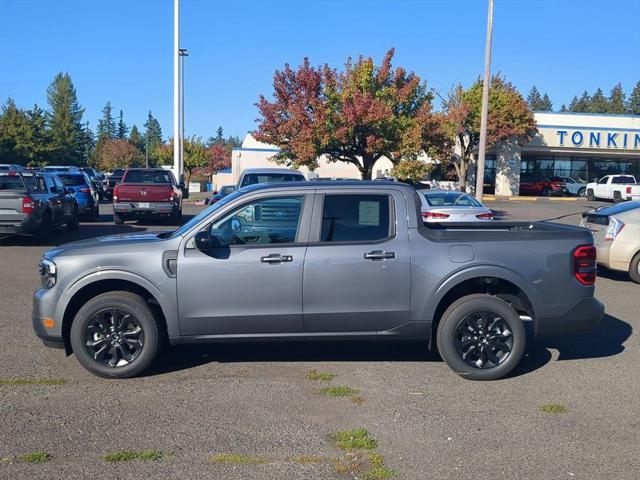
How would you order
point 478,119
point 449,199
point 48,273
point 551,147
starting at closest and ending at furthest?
point 48,273 → point 449,199 → point 478,119 → point 551,147

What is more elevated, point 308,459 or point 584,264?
point 584,264

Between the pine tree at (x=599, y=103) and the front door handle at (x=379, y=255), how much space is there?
13288cm

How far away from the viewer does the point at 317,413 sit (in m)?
5.29

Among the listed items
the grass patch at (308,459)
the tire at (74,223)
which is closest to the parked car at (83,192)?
the tire at (74,223)

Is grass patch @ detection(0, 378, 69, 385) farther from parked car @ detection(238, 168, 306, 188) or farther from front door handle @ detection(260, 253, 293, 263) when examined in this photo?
parked car @ detection(238, 168, 306, 188)

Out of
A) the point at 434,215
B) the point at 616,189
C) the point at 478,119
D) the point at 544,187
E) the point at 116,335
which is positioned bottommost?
the point at 116,335

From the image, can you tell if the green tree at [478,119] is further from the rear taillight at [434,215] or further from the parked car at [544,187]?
the rear taillight at [434,215]

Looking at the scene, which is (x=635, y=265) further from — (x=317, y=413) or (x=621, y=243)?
(x=317, y=413)

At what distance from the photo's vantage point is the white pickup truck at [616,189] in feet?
126

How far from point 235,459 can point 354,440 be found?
2.85 ft

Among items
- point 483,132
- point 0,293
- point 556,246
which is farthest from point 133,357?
point 483,132

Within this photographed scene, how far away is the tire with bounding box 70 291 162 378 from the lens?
5.96 metres

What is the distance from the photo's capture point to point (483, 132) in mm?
24719

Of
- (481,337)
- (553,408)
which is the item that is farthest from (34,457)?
(553,408)
